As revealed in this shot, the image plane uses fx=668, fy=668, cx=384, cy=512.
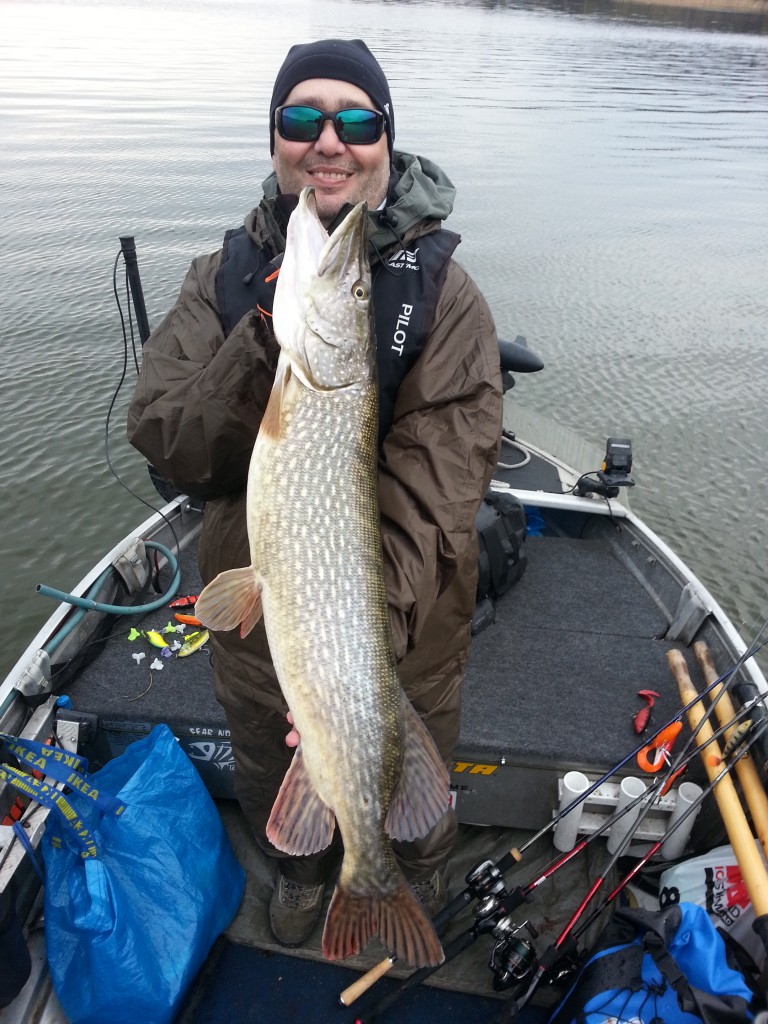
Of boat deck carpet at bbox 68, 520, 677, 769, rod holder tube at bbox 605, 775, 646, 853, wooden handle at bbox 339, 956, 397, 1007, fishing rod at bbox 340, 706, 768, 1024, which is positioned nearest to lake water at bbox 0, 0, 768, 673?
boat deck carpet at bbox 68, 520, 677, 769

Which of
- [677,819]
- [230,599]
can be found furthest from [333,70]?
[677,819]

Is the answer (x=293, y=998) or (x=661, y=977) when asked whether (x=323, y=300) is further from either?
(x=293, y=998)

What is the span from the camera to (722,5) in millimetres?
50875

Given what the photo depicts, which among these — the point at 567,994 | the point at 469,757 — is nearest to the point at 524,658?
the point at 469,757

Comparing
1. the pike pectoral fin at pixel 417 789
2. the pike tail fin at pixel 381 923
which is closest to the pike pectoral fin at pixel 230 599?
the pike pectoral fin at pixel 417 789

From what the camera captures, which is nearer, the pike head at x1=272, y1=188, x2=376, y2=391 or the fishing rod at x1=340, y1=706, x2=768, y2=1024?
the pike head at x1=272, y1=188, x2=376, y2=391

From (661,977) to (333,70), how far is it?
310 centimetres

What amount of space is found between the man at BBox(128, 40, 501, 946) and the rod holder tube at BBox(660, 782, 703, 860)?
47.6 inches

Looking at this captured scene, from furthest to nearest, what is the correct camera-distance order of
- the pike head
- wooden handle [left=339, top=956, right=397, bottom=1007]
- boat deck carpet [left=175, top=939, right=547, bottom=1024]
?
boat deck carpet [left=175, top=939, right=547, bottom=1024] < wooden handle [left=339, top=956, right=397, bottom=1007] < the pike head

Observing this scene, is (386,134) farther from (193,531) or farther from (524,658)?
(193,531)

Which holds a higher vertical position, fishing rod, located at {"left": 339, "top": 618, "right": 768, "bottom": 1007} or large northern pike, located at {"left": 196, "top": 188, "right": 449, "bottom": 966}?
large northern pike, located at {"left": 196, "top": 188, "right": 449, "bottom": 966}

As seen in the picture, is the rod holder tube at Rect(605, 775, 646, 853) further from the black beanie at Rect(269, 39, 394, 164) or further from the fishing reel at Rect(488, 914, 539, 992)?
A: the black beanie at Rect(269, 39, 394, 164)

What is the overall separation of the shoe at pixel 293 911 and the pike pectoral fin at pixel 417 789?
1.13 meters

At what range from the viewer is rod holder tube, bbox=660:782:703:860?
2.85 metres
